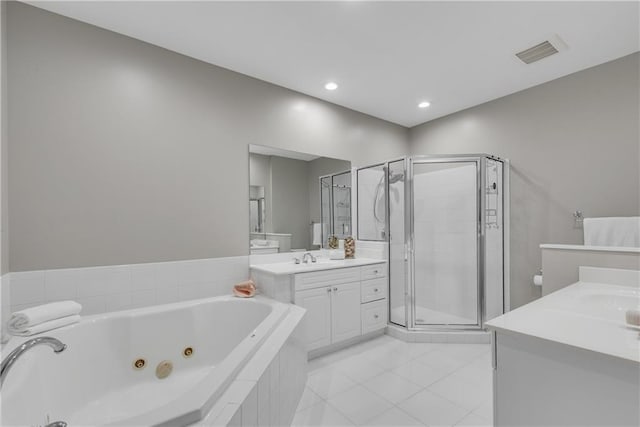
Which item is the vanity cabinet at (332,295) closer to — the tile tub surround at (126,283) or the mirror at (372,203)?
the tile tub surround at (126,283)

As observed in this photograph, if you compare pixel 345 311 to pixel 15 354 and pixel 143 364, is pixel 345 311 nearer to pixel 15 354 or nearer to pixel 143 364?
pixel 143 364

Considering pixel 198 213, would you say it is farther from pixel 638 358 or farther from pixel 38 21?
pixel 638 358

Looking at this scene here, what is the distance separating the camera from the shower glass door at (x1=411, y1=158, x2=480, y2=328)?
309 centimetres

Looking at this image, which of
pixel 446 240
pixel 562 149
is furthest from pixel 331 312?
pixel 562 149

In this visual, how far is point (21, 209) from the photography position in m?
1.84

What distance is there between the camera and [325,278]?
2643mm

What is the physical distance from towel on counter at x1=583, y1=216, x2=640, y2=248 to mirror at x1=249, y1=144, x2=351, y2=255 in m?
2.19

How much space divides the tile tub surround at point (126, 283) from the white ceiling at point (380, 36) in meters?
1.72

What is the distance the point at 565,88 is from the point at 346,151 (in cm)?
221

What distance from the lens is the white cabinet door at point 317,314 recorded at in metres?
2.50

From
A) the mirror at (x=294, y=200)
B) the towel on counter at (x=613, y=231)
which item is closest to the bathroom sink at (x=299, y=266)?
the mirror at (x=294, y=200)

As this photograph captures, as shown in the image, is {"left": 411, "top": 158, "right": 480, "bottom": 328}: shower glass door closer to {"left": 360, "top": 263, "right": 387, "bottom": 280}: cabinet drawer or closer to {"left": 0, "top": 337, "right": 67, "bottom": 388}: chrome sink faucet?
{"left": 360, "top": 263, "right": 387, "bottom": 280}: cabinet drawer

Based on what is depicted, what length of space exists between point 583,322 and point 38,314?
2.66m

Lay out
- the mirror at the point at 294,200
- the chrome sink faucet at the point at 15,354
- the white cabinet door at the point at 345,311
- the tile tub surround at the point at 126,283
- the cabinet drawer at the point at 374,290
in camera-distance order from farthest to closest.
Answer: the cabinet drawer at the point at 374,290
the mirror at the point at 294,200
the white cabinet door at the point at 345,311
the tile tub surround at the point at 126,283
the chrome sink faucet at the point at 15,354
